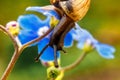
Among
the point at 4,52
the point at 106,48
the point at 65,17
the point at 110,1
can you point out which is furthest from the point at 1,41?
the point at 65,17

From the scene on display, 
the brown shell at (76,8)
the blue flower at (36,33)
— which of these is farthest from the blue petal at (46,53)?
the brown shell at (76,8)

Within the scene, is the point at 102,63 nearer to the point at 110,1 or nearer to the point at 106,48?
the point at 110,1

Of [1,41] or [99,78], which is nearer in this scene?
[1,41]

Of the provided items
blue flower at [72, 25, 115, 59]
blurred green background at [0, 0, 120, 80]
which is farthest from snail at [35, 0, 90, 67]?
blurred green background at [0, 0, 120, 80]

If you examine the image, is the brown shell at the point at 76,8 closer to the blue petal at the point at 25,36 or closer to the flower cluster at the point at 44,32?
the flower cluster at the point at 44,32

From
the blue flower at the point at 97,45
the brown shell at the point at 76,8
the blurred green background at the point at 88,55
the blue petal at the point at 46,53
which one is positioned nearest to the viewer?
the brown shell at the point at 76,8

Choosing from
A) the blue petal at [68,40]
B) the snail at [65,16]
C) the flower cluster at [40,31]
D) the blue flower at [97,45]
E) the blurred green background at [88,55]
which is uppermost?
the snail at [65,16]

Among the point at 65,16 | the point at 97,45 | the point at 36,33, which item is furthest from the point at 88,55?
the point at 65,16
